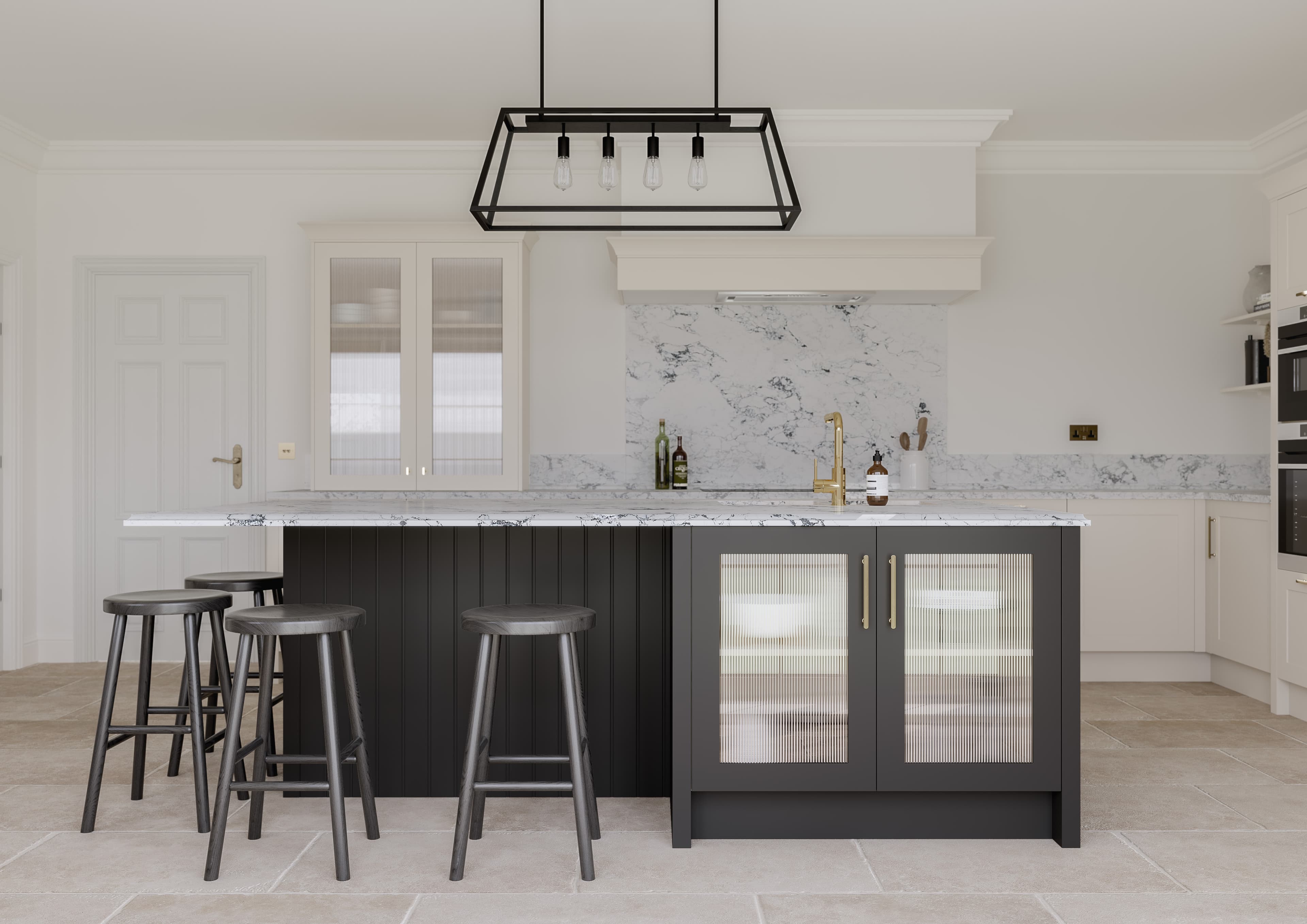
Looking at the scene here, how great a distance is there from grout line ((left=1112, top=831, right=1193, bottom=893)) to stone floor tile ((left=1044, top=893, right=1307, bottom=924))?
0.06m

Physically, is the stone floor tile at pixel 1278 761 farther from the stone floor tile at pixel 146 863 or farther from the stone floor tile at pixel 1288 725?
the stone floor tile at pixel 146 863

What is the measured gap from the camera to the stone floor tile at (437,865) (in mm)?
2506

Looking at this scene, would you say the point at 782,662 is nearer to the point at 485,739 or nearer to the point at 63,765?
the point at 485,739

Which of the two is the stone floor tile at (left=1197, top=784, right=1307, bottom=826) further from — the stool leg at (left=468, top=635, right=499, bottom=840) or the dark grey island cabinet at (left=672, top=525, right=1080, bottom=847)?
the stool leg at (left=468, top=635, right=499, bottom=840)

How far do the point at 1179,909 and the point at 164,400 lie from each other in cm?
496

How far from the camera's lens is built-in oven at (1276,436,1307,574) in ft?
13.4

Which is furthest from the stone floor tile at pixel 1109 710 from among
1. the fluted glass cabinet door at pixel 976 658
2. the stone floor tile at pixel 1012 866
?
the fluted glass cabinet door at pixel 976 658

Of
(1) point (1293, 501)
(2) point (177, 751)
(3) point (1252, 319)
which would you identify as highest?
(3) point (1252, 319)

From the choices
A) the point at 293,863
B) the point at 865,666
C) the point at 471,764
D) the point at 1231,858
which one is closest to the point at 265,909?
the point at 293,863

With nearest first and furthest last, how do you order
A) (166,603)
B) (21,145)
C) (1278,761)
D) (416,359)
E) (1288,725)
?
→ (166,603), (1278,761), (1288,725), (416,359), (21,145)

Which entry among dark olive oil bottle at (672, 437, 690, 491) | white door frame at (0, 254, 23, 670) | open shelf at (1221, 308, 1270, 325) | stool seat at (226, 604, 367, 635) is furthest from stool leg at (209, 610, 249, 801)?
open shelf at (1221, 308, 1270, 325)

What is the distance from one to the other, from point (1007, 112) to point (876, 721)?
128 inches

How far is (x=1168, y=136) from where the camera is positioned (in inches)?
207

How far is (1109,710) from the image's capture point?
441cm
